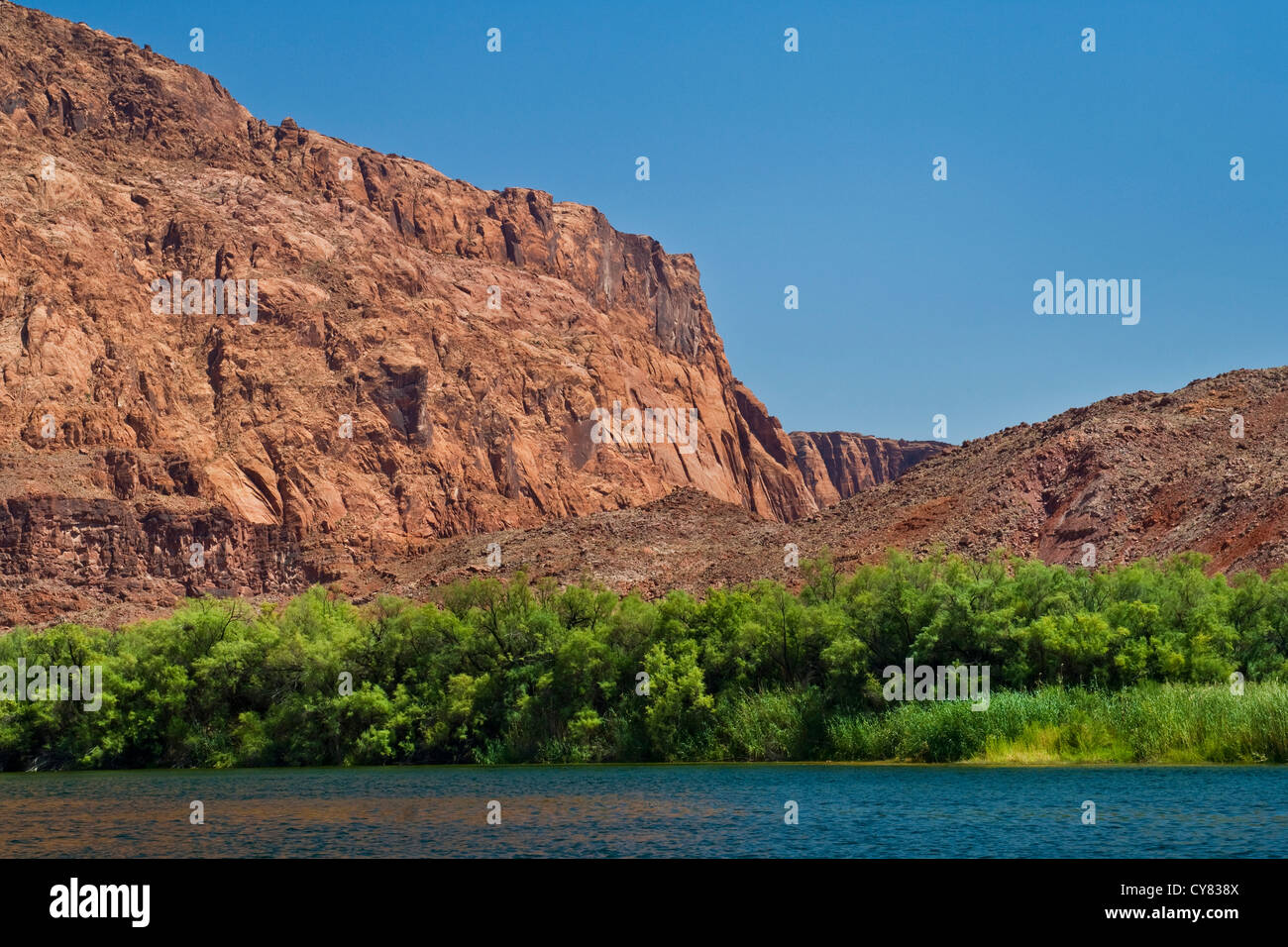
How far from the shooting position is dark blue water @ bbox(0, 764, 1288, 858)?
22031mm

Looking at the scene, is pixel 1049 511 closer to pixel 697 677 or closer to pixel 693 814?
pixel 697 677

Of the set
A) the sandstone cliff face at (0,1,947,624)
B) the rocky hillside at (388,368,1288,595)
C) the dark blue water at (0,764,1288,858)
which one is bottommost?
the dark blue water at (0,764,1288,858)

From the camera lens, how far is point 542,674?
44781 millimetres

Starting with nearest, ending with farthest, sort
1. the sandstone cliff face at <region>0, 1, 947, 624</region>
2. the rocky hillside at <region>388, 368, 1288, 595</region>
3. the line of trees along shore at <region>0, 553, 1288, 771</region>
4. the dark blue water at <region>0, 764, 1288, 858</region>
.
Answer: the dark blue water at <region>0, 764, 1288, 858</region> → the line of trees along shore at <region>0, 553, 1288, 771</region> → the rocky hillside at <region>388, 368, 1288, 595</region> → the sandstone cliff face at <region>0, 1, 947, 624</region>

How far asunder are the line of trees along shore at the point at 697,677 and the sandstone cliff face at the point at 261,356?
173 feet

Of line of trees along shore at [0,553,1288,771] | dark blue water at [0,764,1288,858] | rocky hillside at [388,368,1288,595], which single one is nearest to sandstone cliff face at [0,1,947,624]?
rocky hillside at [388,368,1288,595]

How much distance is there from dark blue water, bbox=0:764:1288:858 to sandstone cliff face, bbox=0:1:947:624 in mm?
A: 70123

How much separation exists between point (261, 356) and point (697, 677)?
91560mm

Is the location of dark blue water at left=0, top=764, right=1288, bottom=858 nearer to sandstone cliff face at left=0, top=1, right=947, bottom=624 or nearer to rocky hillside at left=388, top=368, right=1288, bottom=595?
rocky hillside at left=388, top=368, right=1288, bottom=595

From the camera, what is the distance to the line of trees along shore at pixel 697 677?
37031mm

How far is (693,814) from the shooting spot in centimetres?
2702

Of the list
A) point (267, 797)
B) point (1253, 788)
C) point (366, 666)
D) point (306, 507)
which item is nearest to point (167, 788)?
point (267, 797)

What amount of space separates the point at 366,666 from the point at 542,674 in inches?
287
